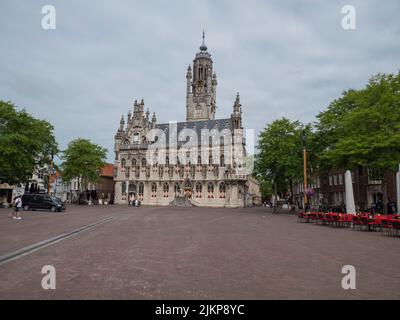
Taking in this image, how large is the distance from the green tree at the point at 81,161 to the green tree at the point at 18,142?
52.8 feet

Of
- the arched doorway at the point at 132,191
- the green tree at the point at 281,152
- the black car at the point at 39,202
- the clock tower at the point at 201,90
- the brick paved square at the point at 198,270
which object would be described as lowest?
the brick paved square at the point at 198,270

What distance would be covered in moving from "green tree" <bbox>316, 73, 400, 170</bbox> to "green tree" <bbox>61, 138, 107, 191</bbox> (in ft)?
158

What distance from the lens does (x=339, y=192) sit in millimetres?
44094

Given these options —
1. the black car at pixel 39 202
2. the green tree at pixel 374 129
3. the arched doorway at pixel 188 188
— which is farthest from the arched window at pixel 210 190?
the green tree at pixel 374 129

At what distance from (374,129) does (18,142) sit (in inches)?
1644

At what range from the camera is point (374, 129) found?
26.9 m

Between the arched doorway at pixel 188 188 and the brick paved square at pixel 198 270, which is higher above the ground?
the arched doorway at pixel 188 188

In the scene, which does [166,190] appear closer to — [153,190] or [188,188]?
[153,190]

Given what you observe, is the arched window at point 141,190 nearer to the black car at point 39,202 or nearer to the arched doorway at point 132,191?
the arched doorway at point 132,191

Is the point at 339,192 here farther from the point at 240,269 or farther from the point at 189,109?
the point at 189,109

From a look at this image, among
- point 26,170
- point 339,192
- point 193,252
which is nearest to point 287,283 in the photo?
point 193,252

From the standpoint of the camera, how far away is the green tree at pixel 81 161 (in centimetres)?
6267

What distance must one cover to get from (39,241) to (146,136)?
63.1m

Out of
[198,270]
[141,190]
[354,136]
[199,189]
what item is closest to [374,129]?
[354,136]
